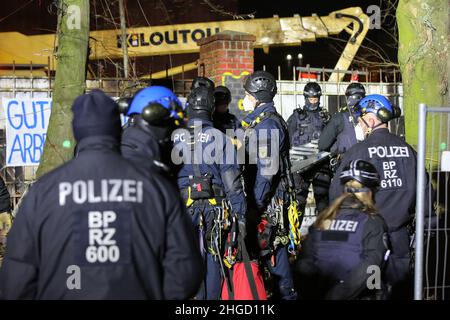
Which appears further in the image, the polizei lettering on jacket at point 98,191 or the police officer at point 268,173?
the police officer at point 268,173

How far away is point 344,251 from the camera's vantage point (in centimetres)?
483

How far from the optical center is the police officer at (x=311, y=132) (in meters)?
10.2

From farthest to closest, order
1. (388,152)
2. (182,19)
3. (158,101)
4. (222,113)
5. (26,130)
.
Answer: (182,19) → (26,130) → (222,113) → (388,152) → (158,101)

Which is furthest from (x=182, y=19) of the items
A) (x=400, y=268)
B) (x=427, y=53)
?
(x=400, y=268)

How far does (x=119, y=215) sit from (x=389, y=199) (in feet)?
11.8

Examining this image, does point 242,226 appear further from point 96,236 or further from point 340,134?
point 96,236

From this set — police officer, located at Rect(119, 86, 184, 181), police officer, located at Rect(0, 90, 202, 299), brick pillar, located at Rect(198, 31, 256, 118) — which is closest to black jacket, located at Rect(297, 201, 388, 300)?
police officer, located at Rect(119, 86, 184, 181)

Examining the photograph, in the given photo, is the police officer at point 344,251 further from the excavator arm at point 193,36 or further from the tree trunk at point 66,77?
the excavator arm at point 193,36

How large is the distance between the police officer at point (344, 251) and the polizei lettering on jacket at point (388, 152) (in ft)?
5.28

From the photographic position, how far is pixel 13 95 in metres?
11.3

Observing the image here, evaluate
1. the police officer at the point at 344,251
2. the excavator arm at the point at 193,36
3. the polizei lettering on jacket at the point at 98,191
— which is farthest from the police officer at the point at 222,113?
the excavator arm at the point at 193,36

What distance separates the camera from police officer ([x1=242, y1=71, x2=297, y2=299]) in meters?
7.48

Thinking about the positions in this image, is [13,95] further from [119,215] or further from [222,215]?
[119,215]

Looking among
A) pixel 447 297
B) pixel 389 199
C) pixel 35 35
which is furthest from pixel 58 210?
pixel 35 35
